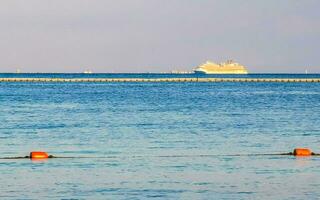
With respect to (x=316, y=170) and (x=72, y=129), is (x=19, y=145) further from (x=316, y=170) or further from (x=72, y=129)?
(x=316, y=170)

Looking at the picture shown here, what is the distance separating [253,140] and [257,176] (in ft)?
39.0

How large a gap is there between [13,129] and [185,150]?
12253 millimetres

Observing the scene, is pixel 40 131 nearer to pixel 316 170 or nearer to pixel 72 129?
pixel 72 129

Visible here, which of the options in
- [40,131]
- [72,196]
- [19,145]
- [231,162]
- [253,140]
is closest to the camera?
[72,196]

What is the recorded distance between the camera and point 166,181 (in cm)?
2291

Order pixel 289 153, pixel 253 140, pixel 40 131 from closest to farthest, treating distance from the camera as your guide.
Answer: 1. pixel 289 153
2. pixel 253 140
3. pixel 40 131

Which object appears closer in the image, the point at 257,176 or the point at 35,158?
the point at 257,176

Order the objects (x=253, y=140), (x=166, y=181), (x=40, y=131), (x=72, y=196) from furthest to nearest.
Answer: (x=40, y=131)
(x=253, y=140)
(x=166, y=181)
(x=72, y=196)

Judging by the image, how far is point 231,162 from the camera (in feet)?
89.5

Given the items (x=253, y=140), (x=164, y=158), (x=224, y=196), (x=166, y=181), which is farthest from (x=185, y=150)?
(x=224, y=196)

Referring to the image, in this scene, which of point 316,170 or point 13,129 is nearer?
point 316,170

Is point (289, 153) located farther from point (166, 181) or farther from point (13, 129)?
point (13, 129)

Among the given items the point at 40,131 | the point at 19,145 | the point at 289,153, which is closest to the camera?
the point at 289,153

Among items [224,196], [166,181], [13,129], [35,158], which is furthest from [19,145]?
[224,196]
